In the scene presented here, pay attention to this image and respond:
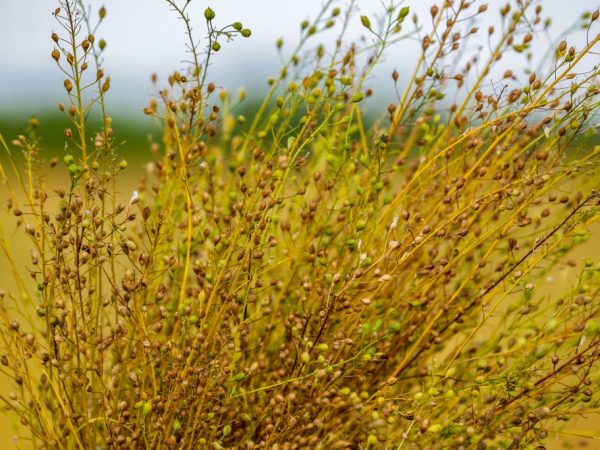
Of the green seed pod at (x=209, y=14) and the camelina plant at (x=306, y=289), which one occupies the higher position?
the green seed pod at (x=209, y=14)

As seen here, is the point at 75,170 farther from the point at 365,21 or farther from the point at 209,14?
the point at 365,21

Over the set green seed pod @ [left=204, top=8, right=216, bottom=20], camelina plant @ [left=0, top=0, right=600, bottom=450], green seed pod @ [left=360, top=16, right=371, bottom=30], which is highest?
green seed pod @ [left=204, top=8, right=216, bottom=20]

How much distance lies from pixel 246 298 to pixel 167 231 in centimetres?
27

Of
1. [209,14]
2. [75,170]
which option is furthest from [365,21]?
[75,170]

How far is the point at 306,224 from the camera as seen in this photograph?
3.54ft

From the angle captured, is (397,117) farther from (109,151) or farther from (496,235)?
(109,151)

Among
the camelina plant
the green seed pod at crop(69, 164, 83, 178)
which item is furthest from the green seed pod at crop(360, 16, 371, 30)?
the green seed pod at crop(69, 164, 83, 178)

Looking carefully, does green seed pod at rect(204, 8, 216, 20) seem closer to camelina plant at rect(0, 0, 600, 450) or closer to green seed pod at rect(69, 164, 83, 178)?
camelina plant at rect(0, 0, 600, 450)

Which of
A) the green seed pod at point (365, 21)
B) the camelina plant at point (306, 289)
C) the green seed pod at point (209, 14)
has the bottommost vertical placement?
the camelina plant at point (306, 289)

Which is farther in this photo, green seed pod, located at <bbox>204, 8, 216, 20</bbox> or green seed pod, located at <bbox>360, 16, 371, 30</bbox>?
green seed pod, located at <bbox>360, 16, 371, 30</bbox>

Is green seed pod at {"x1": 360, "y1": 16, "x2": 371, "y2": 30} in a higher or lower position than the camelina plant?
higher

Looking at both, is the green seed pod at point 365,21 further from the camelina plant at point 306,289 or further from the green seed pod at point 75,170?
the green seed pod at point 75,170

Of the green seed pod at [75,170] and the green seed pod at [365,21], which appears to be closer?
the green seed pod at [75,170]

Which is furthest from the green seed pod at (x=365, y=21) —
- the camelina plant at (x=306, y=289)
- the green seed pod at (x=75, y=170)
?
the green seed pod at (x=75, y=170)
